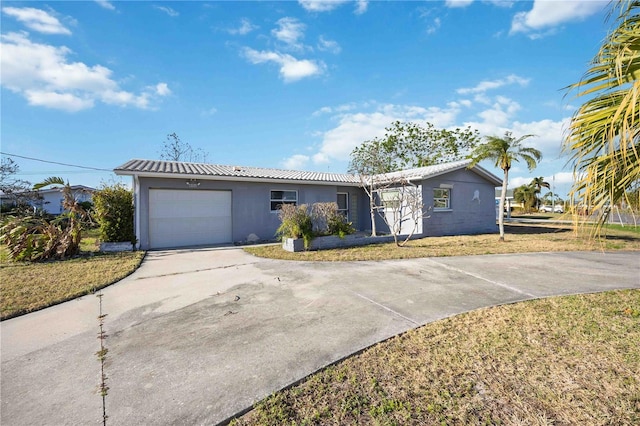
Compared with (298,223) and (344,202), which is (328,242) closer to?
(298,223)

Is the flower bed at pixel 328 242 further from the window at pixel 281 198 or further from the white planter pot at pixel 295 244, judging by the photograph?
the window at pixel 281 198

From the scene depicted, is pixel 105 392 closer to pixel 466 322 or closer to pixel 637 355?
pixel 466 322

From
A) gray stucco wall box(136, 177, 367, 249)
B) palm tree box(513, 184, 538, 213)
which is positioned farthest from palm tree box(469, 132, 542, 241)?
palm tree box(513, 184, 538, 213)

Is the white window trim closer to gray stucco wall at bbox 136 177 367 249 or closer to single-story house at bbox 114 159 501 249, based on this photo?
single-story house at bbox 114 159 501 249

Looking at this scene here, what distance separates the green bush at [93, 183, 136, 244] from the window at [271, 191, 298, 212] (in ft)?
18.4

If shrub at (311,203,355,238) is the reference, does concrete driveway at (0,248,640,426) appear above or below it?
below

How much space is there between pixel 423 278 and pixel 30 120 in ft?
73.7

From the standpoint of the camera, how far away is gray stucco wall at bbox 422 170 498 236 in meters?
14.4

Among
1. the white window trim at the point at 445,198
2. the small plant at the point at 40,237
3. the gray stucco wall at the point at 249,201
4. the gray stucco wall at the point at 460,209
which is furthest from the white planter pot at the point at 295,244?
the white window trim at the point at 445,198

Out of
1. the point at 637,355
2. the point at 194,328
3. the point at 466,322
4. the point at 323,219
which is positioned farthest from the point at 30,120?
the point at 637,355

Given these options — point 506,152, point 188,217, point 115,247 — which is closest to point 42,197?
point 115,247

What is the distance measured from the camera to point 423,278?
6449 millimetres

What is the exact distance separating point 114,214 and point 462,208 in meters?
16.2

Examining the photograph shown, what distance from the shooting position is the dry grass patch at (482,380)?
88.7 inches
